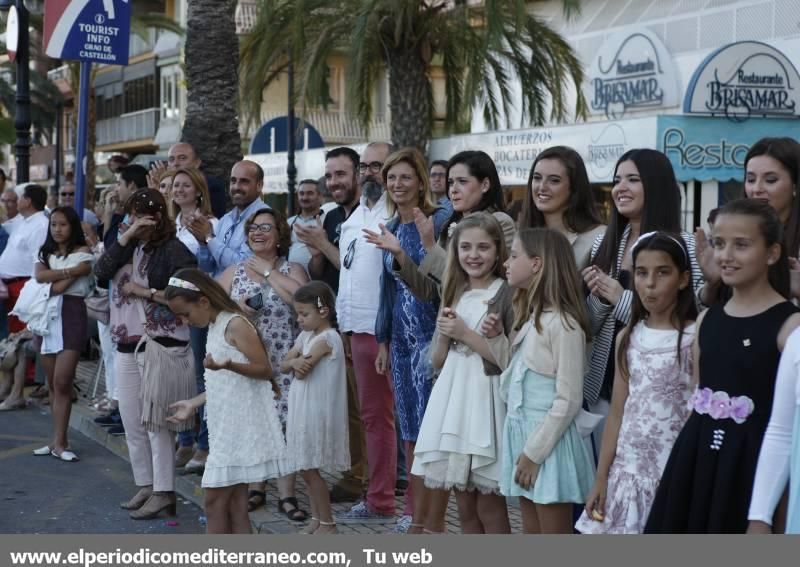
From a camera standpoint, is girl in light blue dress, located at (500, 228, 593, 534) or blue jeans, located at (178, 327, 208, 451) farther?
blue jeans, located at (178, 327, 208, 451)

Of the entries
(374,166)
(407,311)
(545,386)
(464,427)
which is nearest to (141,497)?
(407,311)

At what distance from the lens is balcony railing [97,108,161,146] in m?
47.6

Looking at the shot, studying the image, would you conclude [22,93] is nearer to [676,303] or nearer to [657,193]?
[657,193]

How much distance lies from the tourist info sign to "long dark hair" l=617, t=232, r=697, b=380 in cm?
667

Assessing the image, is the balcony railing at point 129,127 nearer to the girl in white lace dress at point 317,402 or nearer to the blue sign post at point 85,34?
the blue sign post at point 85,34

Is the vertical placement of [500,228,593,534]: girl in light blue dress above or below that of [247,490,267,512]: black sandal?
above

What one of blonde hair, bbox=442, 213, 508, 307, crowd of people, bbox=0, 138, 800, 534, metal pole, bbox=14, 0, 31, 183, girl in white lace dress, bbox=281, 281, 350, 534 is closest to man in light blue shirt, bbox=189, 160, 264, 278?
crowd of people, bbox=0, 138, 800, 534

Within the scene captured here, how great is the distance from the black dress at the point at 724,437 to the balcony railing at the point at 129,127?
45.1 m

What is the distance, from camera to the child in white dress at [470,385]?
5.07 metres

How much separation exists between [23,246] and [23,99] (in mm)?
2337

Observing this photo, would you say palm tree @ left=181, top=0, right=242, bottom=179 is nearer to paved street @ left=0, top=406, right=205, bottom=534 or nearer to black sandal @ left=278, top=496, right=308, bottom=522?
paved street @ left=0, top=406, right=205, bottom=534

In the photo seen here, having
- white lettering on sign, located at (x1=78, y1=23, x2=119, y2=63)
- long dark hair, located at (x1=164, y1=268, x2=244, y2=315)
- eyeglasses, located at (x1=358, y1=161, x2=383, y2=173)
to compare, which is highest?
white lettering on sign, located at (x1=78, y1=23, x2=119, y2=63)

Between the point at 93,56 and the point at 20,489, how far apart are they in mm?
3902

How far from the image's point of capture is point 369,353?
6688mm
